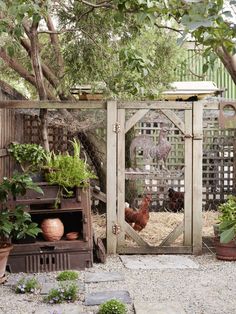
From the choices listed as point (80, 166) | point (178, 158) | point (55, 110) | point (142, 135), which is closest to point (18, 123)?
point (55, 110)

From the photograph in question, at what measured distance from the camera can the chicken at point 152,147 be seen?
5.41 m

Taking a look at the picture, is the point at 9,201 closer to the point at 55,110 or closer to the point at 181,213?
the point at 55,110

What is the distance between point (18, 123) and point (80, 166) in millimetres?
1089

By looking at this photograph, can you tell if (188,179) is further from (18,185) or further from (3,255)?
(3,255)

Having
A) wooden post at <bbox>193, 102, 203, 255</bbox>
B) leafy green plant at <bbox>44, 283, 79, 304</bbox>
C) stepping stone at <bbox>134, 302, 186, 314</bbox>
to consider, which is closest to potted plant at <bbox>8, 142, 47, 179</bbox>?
leafy green plant at <bbox>44, 283, 79, 304</bbox>

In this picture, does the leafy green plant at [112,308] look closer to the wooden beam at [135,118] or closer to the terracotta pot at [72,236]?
the terracotta pot at [72,236]

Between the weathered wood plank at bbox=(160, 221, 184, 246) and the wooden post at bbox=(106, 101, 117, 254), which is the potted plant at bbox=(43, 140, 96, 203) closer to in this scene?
the wooden post at bbox=(106, 101, 117, 254)

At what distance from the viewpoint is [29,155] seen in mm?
5117

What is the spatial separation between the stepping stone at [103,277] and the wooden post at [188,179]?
1.16m

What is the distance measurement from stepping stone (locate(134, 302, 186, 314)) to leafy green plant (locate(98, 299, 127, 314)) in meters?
0.16

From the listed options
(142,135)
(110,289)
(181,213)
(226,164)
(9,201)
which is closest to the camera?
(110,289)

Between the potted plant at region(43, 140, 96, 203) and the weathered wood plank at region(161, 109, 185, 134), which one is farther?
the weathered wood plank at region(161, 109, 185, 134)

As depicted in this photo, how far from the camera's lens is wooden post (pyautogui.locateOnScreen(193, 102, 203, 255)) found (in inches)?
216

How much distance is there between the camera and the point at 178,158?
557 centimetres
